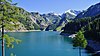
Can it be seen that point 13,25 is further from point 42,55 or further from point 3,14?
point 42,55

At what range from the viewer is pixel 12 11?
23.8 m

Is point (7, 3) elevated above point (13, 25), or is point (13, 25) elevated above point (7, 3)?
point (7, 3)

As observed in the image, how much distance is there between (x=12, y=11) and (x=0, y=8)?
1.29 m

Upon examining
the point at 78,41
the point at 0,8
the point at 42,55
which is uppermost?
the point at 0,8

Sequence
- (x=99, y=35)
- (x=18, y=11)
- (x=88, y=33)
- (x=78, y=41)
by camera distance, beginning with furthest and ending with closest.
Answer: (x=88, y=33) → (x=99, y=35) → (x=78, y=41) → (x=18, y=11)

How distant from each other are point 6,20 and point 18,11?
1.62m

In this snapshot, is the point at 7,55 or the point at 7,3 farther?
the point at 7,55

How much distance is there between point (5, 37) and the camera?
2414cm

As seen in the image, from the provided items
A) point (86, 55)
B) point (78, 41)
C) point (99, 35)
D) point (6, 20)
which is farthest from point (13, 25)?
point (99, 35)

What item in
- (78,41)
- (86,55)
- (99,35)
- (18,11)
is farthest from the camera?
(99,35)

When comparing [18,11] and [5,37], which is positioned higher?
[18,11]

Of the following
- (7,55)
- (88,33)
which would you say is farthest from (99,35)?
(7,55)

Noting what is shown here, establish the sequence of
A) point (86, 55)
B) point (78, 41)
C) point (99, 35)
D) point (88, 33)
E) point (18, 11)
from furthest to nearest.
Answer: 1. point (88, 33)
2. point (99, 35)
3. point (86, 55)
4. point (78, 41)
5. point (18, 11)

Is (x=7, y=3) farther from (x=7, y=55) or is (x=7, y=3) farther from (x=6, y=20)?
(x=7, y=55)
